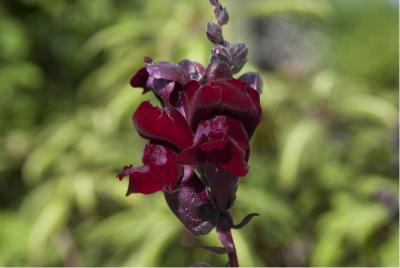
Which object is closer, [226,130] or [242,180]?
[226,130]

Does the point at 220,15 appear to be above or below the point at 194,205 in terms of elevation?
above

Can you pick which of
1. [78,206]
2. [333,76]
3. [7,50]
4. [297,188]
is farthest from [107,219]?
Result: [7,50]

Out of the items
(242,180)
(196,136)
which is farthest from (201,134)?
(242,180)

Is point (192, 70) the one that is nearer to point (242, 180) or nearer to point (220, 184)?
point (220, 184)

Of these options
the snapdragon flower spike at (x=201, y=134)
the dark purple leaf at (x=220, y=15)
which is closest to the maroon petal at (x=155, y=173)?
the snapdragon flower spike at (x=201, y=134)

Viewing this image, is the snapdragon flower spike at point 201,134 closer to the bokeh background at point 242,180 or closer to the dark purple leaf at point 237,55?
the dark purple leaf at point 237,55

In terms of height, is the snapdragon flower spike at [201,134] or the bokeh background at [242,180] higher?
the snapdragon flower spike at [201,134]

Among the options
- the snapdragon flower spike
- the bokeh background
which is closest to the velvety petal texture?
the snapdragon flower spike

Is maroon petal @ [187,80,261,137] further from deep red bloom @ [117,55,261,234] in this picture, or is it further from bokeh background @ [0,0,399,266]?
bokeh background @ [0,0,399,266]
